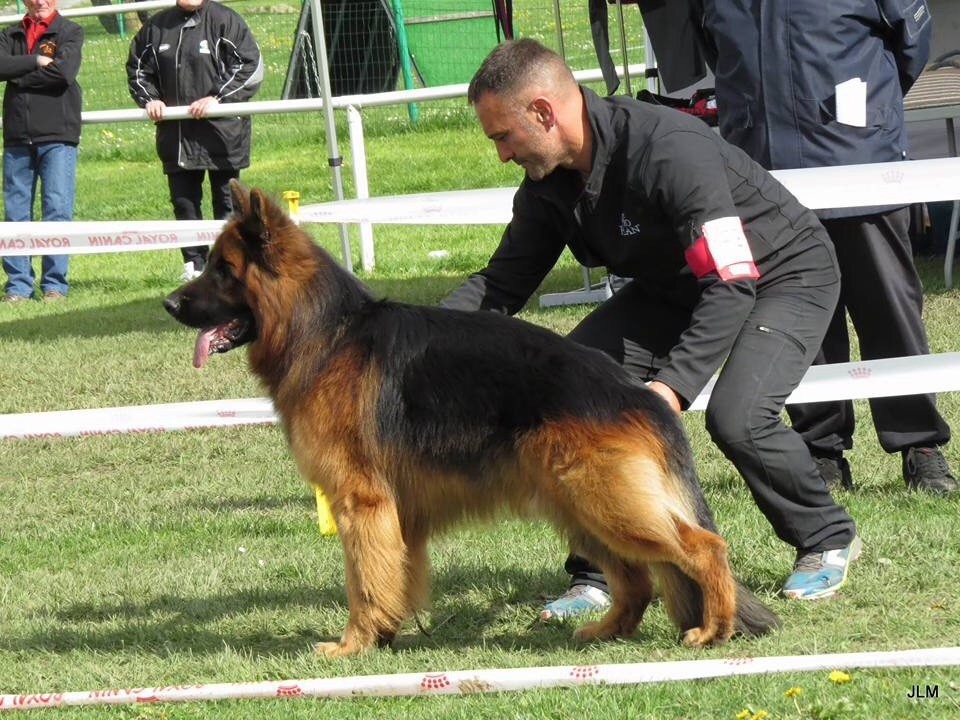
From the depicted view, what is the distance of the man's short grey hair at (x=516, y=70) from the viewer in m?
4.17

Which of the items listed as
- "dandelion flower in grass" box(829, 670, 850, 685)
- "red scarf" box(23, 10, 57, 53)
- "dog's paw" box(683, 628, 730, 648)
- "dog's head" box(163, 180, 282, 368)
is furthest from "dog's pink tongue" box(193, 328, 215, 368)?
"red scarf" box(23, 10, 57, 53)

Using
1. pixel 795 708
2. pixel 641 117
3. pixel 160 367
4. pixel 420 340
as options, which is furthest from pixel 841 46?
pixel 160 367

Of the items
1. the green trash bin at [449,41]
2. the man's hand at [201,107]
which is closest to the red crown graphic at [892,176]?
the man's hand at [201,107]

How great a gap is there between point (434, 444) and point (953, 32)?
931cm

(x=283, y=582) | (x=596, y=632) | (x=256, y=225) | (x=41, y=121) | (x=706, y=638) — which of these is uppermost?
(x=256, y=225)

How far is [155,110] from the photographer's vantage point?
11047 millimetres

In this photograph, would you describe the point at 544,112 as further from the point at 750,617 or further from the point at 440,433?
the point at 750,617

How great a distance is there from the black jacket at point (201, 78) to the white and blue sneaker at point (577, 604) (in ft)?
24.4

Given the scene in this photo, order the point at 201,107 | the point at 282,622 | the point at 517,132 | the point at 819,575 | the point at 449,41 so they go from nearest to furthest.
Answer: the point at 517,132 < the point at 819,575 < the point at 282,622 < the point at 201,107 < the point at 449,41

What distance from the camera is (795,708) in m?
3.64

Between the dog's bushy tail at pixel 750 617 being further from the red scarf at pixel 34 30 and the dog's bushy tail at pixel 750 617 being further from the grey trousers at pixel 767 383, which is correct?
the red scarf at pixel 34 30

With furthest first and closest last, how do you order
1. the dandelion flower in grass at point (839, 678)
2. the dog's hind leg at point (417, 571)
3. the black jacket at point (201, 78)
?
the black jacket at point (201, 78)
the dog's hind leg at point (417, 571)
the dandelion flower in grass at point (839, 678)

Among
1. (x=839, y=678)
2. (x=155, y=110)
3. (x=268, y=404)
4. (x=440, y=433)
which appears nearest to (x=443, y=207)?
(x=268, y=404)

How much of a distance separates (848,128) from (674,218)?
180 cm
